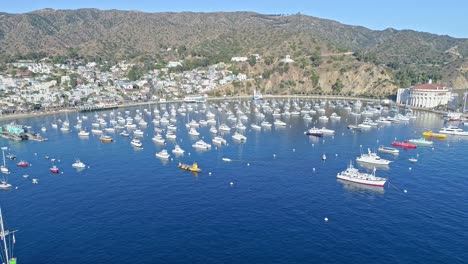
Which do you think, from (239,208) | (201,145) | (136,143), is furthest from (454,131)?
(136,143)

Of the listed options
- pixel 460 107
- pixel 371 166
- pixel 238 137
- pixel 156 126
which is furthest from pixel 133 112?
pixel 460 107

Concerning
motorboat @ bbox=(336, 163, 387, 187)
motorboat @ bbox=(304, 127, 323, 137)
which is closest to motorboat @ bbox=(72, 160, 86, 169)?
motorboat @ bbox=(336, 163, 387, 187)

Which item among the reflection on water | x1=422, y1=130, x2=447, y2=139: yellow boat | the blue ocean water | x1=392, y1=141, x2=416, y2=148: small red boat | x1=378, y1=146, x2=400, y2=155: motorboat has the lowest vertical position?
the blue ocean water

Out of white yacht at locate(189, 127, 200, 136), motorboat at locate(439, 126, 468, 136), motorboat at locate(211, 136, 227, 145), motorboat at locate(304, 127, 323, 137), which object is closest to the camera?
motorboat at locate(211, 136, 227, 145)

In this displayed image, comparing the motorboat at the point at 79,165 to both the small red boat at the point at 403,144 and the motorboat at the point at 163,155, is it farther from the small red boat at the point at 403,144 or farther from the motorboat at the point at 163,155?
the small red boat at the point at 403,144

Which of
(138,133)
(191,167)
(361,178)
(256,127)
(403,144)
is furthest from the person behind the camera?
(256,127)

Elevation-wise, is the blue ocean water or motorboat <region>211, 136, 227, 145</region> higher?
motorboat <region>211, 136, 227, 145</region>

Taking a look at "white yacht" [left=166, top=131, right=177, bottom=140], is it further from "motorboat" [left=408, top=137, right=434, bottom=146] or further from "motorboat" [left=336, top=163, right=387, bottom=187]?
"motorboat" [left=408, top=137, right=434, bottom=146]

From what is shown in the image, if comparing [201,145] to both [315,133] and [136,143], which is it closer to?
[136,143]

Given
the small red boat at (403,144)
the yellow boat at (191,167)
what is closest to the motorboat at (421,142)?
the small red boat at (403,144)
